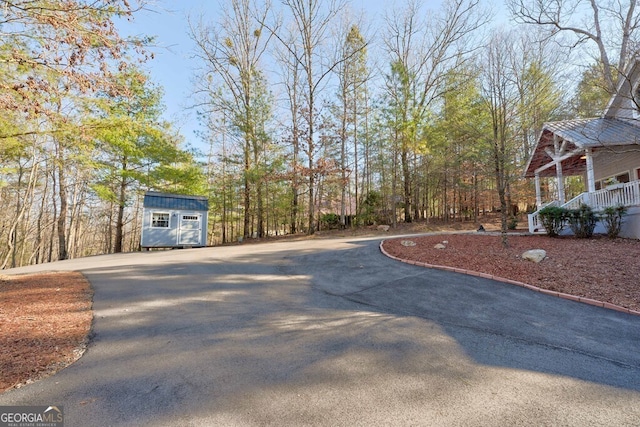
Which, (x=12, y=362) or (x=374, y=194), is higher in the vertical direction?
(x=374, y=194)

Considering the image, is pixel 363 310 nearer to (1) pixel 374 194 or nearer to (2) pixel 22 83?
(2) pixel 22 83

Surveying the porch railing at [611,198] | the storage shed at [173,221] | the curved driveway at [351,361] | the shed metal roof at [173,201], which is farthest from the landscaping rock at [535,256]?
the shed metal roof at [173,201]

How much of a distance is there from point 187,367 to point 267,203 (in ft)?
58.9

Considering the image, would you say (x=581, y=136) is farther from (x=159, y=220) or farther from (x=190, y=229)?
(x=159, y=220)

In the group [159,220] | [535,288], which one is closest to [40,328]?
[535,288]

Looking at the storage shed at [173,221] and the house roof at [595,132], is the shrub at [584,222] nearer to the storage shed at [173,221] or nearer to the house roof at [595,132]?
the house roof at [595,132]

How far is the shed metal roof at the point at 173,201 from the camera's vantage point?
14.3m

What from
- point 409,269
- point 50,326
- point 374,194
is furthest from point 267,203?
point 50,326

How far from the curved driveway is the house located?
24.6ft

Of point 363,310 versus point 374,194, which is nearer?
point 363,310

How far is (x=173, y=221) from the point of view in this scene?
14.9m

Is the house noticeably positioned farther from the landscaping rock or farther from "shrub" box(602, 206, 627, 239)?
the landscaping rock

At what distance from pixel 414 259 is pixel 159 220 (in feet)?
44.3

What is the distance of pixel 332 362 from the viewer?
8.27 feet
